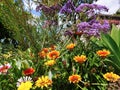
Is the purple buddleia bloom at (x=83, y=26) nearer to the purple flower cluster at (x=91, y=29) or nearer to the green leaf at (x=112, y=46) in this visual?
the purple flower cluster at (x=91, y=29)

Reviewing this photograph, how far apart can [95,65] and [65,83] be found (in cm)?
47

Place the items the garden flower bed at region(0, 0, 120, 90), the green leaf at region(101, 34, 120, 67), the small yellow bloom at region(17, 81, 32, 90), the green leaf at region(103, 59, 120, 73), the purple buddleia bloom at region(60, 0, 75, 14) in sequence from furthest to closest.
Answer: the purple buddleia bloom at region(60, 0, 75, 14), the green leaf at region(101, 34, 120, 67), the green leaf at region(103, 59, 120, 73), the garden flower bed at region(0, 0, 120, 90), the small yellow bloom at region(17, 81, 32, 90)

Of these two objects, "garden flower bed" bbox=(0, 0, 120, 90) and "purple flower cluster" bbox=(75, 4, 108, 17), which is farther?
"purple flower cluster" bbox=(75, 4, 108, 17)

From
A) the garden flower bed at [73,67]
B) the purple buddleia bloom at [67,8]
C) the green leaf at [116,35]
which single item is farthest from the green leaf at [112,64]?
the purple buddleia bloom at [67,8]

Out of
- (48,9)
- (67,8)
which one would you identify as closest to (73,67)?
(67,8)

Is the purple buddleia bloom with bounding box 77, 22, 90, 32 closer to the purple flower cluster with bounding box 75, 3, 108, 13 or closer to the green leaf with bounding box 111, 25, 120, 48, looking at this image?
the green leaf with bounding box 111, 25, 120, 48

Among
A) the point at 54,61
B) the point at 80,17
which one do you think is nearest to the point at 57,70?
the point at 54,61

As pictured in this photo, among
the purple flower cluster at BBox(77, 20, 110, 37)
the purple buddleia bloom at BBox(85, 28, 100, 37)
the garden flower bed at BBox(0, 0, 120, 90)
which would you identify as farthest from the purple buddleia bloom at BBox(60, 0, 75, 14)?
the purple buddleia bloom at BBox(85, 28, 100, 37)

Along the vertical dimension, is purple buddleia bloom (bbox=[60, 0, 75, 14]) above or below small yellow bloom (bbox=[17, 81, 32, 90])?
above

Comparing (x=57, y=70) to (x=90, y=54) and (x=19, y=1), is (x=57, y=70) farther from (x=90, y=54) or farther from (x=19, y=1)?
(x=19, y=1)

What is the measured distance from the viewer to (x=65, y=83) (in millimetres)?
4180

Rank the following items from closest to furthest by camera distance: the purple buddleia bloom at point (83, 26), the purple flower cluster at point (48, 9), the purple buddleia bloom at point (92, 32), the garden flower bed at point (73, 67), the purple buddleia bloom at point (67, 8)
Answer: the garden flower bed at point (73, 67)
the purple buddleia bloom at point (92, 32)
the purple buddleia bloom at point (83, 26)
the purple buddleia bloom at point (67, 8)
the purple flower cluster at point (48, 9)

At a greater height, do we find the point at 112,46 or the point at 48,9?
the point at 48,9

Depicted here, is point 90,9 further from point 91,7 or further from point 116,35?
point 116,35
